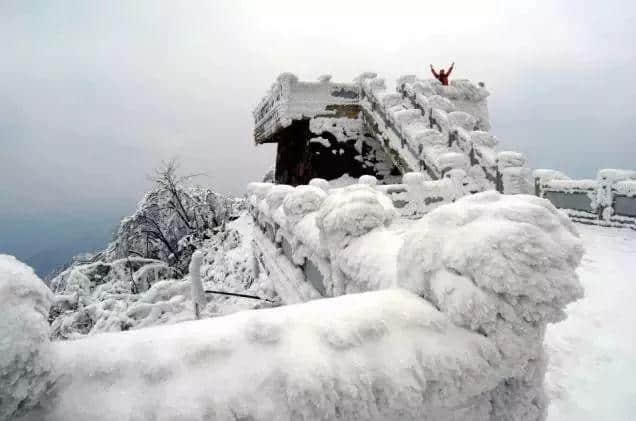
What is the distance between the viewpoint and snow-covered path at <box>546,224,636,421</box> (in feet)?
7.48

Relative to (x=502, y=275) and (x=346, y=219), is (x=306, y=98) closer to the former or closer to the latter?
(x=346, y=219)

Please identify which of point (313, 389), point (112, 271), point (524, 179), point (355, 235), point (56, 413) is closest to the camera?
point (56, 413)

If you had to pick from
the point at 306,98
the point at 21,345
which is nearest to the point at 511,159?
the point at 306,98

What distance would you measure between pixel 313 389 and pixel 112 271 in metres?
10.4

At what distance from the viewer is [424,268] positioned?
1608 millimetres

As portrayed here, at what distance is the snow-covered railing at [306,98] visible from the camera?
33.7ft

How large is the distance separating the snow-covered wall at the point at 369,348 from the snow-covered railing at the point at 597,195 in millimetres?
6957

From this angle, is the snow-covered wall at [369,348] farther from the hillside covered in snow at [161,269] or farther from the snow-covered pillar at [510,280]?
the hillside covered in snow at [161,269]

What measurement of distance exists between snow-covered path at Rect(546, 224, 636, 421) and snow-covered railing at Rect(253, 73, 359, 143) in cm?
782

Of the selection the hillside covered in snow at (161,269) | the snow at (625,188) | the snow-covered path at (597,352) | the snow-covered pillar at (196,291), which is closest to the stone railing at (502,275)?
the snow-covered path at (597,352)

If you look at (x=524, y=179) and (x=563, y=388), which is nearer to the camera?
(x=563, y=388)

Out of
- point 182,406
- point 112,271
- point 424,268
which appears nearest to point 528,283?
point 424,268

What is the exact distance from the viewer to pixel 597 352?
114 inches

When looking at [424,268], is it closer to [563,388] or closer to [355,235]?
[355,235]
